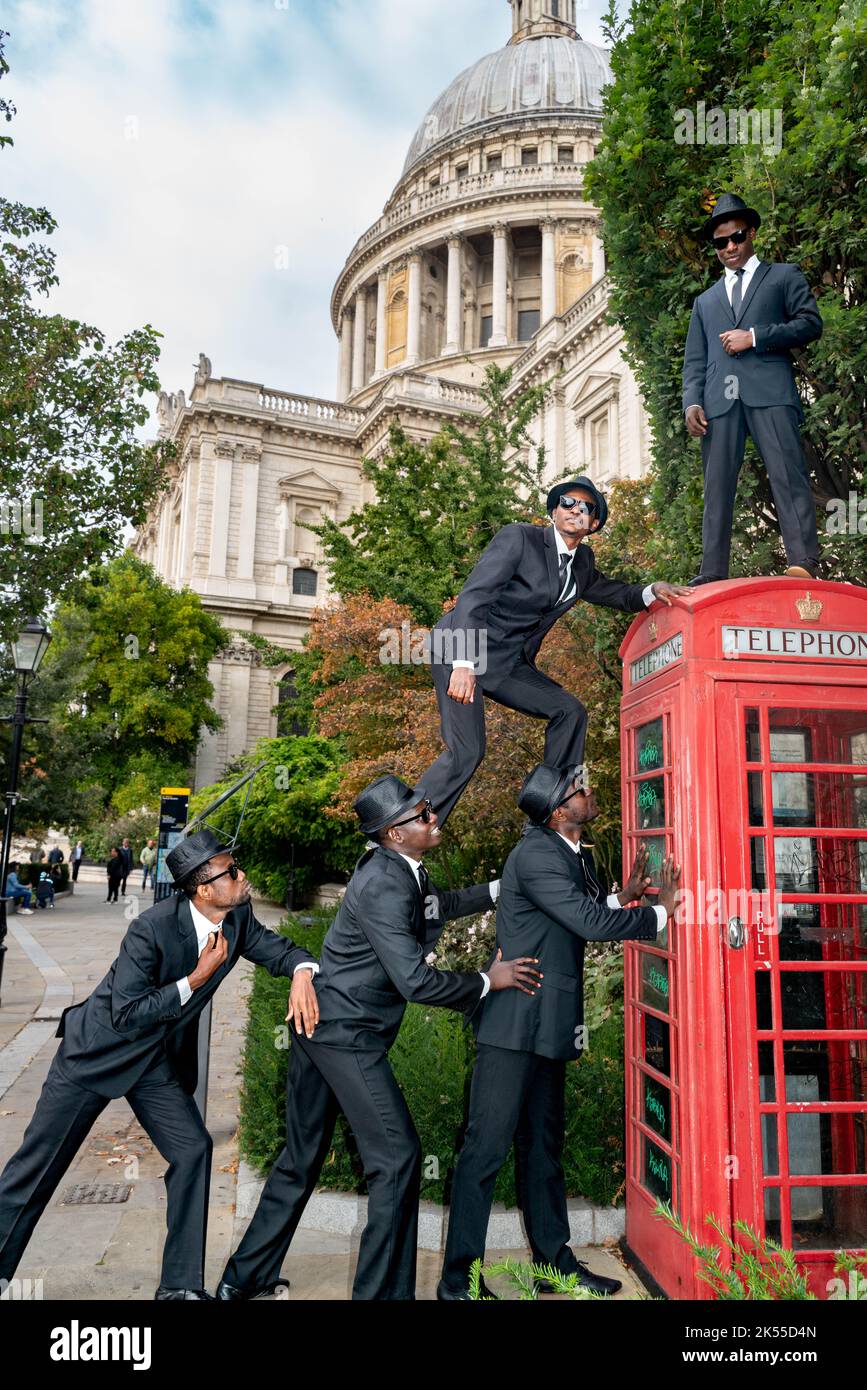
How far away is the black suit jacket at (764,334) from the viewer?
451cm

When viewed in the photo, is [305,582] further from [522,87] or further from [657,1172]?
[657,1172]

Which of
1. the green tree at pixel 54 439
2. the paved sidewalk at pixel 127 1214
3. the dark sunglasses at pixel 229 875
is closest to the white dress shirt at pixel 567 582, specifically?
the dark sunglasses at pixel 229 875

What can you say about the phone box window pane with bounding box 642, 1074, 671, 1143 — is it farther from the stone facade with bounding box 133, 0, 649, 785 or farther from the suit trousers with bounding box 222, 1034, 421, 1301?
the stone facade with bounding box 133, 0, 649, 785

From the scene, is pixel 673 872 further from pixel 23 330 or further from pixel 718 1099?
pixel 23 330

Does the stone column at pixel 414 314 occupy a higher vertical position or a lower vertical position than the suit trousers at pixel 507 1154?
higher

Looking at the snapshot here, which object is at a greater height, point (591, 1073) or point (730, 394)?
point (730, 394)

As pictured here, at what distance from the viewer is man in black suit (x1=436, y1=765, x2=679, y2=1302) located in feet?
13.8

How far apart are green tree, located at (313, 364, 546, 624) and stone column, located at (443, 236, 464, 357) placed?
40202 mm

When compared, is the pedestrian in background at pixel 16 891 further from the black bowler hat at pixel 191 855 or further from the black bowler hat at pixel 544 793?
the black bowler hat at pixel 544 793

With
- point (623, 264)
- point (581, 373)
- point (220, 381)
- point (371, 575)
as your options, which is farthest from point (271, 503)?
point (623, 264)

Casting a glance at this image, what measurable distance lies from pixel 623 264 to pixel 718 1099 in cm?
540

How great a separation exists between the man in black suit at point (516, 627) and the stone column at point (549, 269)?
5665cm

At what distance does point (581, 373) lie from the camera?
36.6 metres

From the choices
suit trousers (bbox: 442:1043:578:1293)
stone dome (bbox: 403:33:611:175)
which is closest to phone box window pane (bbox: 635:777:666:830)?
suit trousers (bbox: 442:1043:578:1293)
